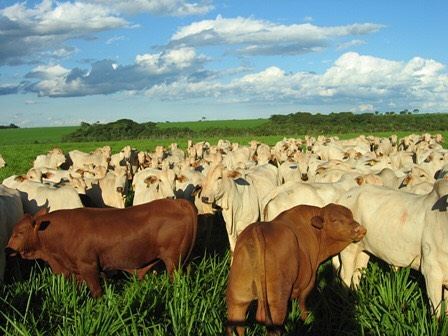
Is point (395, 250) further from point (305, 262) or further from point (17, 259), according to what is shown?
point (17, 259)

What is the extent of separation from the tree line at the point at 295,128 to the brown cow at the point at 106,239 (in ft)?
203

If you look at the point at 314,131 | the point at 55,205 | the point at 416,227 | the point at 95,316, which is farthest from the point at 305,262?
the point at 314,131

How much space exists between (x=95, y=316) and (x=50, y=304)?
4.12 feet

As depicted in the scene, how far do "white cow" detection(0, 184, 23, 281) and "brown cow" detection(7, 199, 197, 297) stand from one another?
3.43 ft

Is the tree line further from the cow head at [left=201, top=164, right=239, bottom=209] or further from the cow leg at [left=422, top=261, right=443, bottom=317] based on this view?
the cow leg at [left=422, top=261, right=443, bottom=317]

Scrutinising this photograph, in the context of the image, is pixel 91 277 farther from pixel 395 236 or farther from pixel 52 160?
pixel 52 160

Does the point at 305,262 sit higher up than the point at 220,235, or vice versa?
the point at 305,262

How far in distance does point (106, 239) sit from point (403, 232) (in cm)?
418

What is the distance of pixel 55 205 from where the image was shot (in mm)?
11469

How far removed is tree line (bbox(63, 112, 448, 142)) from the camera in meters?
72.6

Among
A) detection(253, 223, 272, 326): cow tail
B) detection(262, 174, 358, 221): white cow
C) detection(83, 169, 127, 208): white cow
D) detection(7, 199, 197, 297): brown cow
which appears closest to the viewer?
detection(253, 223, 272, 326): cow tail

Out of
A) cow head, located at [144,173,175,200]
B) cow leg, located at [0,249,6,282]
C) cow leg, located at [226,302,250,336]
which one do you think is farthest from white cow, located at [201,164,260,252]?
cow leg, located at [226,302,250,336]

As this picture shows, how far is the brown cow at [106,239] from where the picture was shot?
8.13 meters

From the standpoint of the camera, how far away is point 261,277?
5.57 m
